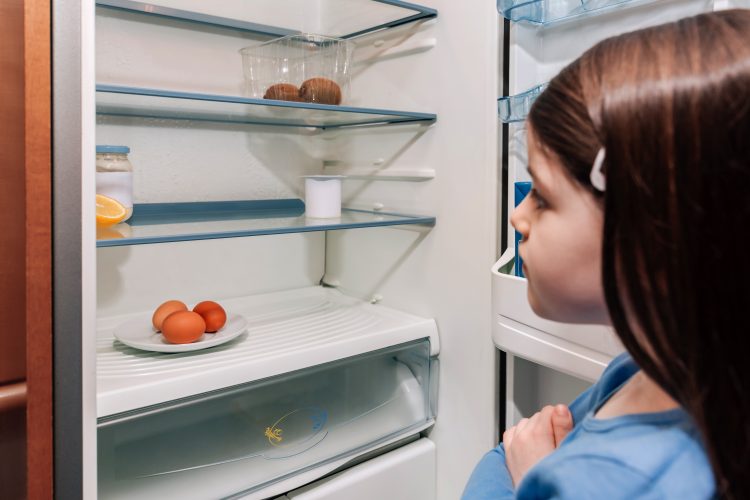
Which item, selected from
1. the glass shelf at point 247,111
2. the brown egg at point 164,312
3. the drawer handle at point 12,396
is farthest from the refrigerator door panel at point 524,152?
the drawer handle at point 12,396

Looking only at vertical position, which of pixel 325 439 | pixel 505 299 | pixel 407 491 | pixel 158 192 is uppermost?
pixel 158 192

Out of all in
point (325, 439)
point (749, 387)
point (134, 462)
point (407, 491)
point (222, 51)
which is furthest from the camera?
point (222, 51)

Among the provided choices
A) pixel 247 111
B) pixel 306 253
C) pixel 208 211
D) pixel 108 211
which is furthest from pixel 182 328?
pixel 306 253

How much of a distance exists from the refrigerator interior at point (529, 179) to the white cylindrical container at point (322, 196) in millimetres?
399

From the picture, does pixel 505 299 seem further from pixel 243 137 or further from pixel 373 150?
pixel 243 137

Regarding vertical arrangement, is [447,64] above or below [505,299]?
above

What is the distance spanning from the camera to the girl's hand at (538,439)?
2.02 feet

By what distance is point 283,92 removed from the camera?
4.12ft

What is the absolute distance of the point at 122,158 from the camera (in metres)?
1.08

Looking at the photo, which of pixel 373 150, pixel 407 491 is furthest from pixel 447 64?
pixel 407 491

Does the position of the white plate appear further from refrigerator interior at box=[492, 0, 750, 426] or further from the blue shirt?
the blue shirt

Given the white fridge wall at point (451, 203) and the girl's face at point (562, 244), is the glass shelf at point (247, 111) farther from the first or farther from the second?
the girl's face at point (562, 244)

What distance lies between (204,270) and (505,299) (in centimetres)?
79

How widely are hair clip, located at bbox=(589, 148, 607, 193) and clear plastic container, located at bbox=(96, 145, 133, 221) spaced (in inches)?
34.5
